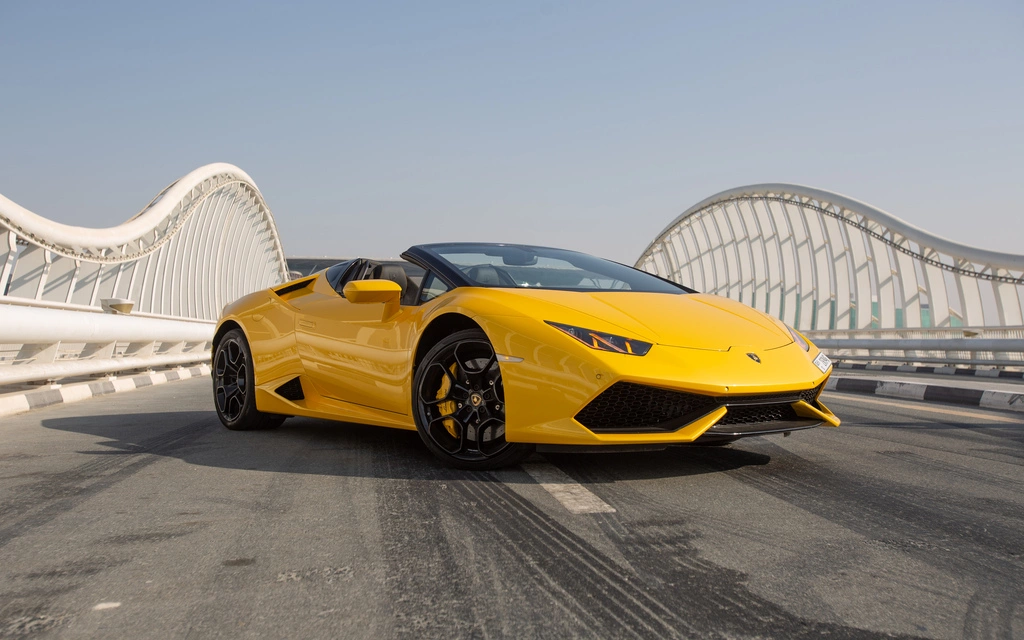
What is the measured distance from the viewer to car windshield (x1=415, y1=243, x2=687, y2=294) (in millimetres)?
4477

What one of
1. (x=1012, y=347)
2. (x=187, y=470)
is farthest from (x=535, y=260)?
(x=1012, y=347)

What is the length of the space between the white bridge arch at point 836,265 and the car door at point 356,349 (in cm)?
1313

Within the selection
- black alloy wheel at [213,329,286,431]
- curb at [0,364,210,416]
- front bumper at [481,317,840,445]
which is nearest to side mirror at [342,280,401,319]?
front bumper at [481,317,840,445]

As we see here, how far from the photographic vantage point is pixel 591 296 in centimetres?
420

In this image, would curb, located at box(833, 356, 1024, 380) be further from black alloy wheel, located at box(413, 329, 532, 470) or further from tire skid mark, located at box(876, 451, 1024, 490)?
black alloy wheel, located at box(413, 329, 532, 470)

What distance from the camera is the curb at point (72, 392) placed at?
6.93m

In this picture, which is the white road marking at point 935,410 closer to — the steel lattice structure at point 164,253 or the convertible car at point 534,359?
the convertible car at point 534,359

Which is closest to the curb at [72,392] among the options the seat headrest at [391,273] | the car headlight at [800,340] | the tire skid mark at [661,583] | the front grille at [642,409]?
the seat headrest at [391,273]

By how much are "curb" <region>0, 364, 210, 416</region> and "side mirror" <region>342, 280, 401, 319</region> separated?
390 cm

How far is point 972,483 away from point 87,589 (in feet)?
11.1

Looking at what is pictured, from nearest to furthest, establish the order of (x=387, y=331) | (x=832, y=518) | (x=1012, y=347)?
(x=832, y=518) → (x=387, y=331) → (x=1012, y=347)

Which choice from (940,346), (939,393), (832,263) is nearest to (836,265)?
(832,263)

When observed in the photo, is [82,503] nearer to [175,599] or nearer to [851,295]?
[175,599]

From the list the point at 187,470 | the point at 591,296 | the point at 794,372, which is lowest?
the point at 187,470
